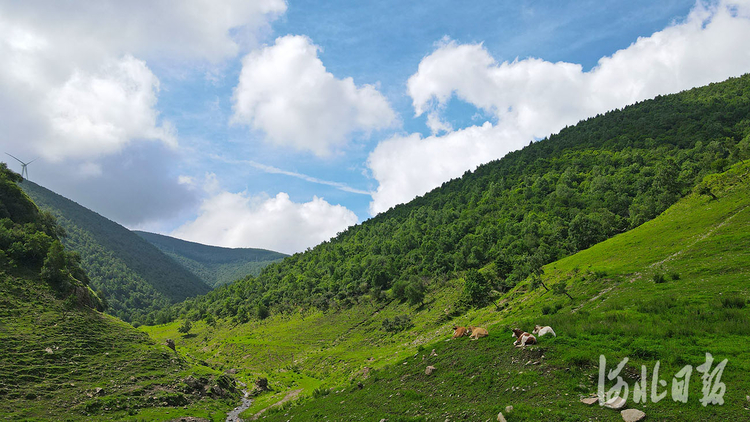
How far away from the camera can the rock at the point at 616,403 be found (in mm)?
15758

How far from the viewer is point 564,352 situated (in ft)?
72.5

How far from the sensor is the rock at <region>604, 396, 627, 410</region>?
15758 millimetres

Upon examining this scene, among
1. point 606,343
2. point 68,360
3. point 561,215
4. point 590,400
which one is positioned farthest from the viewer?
point 561,215

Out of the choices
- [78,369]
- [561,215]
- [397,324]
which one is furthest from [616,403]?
[561,215]

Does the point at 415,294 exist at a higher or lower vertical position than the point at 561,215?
lower

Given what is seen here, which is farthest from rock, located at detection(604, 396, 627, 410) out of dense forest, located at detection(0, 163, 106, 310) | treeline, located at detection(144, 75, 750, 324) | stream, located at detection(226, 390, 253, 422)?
dense forest, located at detection(0, 163, 106, 310)

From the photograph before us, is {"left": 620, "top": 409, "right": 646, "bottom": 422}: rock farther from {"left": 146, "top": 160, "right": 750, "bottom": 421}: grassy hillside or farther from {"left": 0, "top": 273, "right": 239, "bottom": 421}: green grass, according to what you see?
{"left": 0, "top": 273, "right": 239, "bottom": 421}: green grass

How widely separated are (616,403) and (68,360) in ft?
248

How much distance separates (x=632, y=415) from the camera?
14.8m

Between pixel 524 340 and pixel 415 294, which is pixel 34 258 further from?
pixel 524 340

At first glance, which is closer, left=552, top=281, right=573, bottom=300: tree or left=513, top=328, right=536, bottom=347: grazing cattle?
left=513, top=328, right=536, bottom=347: grazing cattle

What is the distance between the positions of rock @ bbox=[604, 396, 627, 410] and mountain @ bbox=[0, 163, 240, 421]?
5285 centimetres

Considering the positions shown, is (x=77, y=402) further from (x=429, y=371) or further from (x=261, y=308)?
(x=261, y=308)

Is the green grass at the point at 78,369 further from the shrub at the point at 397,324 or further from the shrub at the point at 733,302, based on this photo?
the shrub at the point at 733,302
